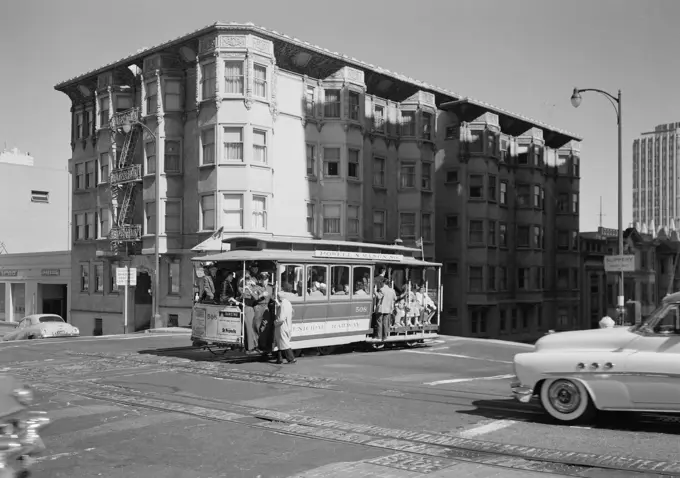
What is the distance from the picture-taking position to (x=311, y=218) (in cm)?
4294

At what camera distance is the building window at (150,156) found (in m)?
42.1

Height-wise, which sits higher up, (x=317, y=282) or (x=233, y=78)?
(x=233, y=78)

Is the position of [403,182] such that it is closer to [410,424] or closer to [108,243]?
[108,243]

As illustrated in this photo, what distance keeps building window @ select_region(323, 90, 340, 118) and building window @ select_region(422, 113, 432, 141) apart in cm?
754

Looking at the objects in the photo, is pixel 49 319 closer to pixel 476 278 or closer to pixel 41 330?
pixel 41 330

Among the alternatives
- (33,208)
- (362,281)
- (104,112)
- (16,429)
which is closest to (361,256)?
(362,281)

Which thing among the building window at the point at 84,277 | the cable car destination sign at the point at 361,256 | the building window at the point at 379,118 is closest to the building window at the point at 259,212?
the building window at the point at 379,118

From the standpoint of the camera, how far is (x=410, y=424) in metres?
11.0

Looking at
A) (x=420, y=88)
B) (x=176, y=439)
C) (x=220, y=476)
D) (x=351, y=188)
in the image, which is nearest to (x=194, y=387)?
(x=176, y=439)

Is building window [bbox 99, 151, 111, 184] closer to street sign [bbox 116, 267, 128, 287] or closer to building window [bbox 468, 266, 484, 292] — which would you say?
street sign [bbox 116, 267, 128, 287]

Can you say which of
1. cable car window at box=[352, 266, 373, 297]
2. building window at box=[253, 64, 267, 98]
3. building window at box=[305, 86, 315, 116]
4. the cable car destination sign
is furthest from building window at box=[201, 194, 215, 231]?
cable car window at box=[352, 266, 373, 297]

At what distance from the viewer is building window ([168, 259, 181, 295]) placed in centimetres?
4116

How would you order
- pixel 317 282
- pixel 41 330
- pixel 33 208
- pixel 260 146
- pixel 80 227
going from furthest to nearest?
pixel 33 208 < pixel 80 227 < pixel 260 146 < pixel 41 330 < pixel 317 282

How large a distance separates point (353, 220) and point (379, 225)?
9.66 ft
